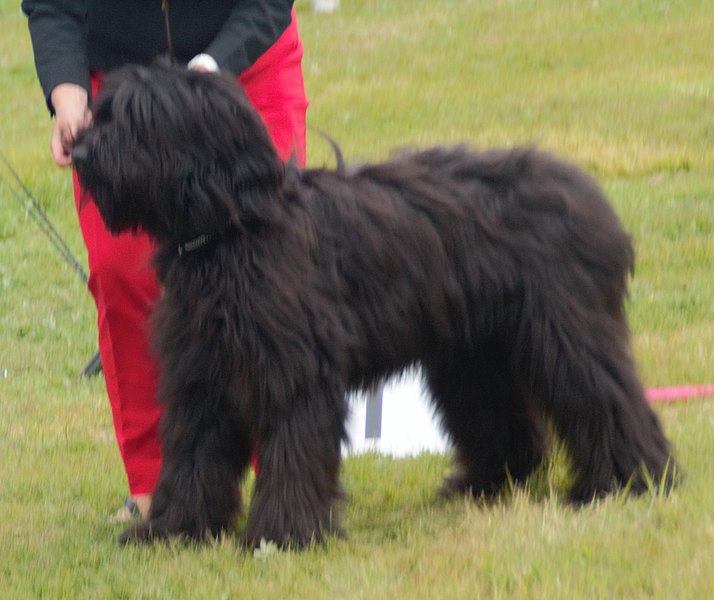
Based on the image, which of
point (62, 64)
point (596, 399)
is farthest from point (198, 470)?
point (62, 64)

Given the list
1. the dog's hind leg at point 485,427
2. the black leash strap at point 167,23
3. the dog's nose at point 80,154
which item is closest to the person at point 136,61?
the black leash strap at point 167,23

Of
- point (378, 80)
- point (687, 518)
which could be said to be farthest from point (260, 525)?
point (378, 80)

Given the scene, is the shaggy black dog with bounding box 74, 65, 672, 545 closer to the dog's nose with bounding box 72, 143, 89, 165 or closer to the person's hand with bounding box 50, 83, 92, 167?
the dog's nose with bounding box 72, 143, 89, 165

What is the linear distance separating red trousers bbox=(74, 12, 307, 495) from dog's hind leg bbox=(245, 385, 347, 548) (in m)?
0.65

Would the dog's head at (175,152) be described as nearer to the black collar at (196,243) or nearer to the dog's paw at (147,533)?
the black collar at (196,243)

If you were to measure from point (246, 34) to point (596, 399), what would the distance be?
1604 mm

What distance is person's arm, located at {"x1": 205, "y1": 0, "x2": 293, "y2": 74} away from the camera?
13.2 ft

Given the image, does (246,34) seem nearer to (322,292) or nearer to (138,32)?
(138,32)

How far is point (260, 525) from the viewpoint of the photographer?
148 inches

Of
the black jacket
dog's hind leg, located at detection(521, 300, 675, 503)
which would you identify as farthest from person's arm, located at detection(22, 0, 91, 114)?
dog's hind leg, located at detection(521, 300, 675, 503)

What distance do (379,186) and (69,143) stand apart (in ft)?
3.05

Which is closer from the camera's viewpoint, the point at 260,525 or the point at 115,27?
the point at 260,525

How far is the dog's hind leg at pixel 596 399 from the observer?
4008 mm

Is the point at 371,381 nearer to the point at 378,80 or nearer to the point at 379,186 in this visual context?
the point at 379,186
